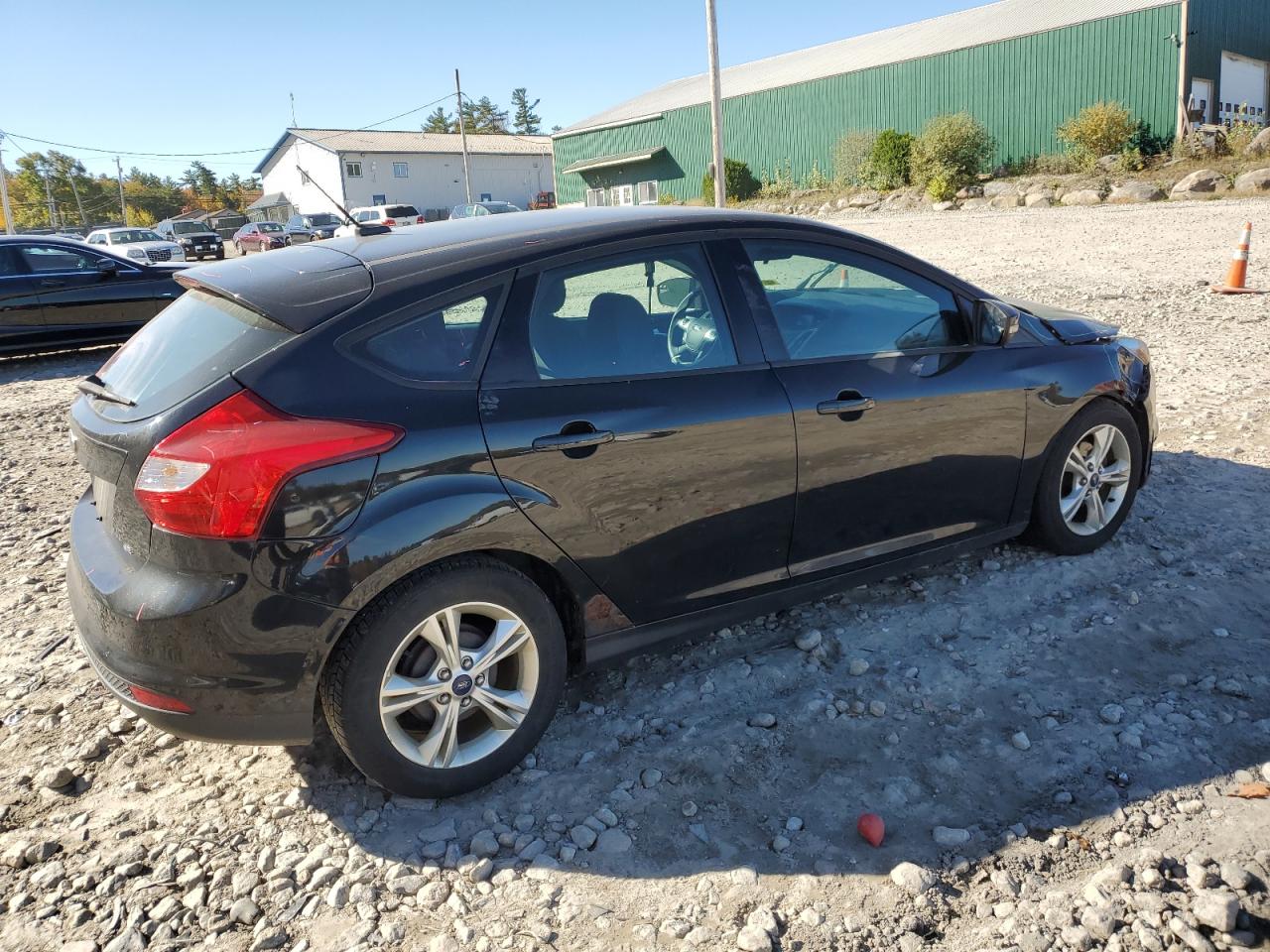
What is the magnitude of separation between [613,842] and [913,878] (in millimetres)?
856

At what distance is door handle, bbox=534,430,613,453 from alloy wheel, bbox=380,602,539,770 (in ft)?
1.71

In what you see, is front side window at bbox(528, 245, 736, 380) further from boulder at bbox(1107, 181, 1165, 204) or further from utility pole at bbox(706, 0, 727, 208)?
boulder at bbox(1107, 181, 1165, 204)

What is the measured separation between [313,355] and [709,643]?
2.01m

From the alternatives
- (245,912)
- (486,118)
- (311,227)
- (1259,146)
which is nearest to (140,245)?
(311,227)

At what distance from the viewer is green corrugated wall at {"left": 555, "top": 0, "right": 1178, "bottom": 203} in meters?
29.0

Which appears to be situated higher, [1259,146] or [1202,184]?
[1259,146]

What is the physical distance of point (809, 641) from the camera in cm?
383

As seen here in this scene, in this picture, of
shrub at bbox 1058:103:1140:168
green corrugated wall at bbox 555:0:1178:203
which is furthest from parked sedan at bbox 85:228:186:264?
shrub at bbox 1058:103:1140:168

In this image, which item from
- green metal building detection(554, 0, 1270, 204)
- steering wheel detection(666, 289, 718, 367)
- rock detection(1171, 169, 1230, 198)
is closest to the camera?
steering wheel detection(666, 289, 718, 367)

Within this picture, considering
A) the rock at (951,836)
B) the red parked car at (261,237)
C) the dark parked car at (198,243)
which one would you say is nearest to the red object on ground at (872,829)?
the rock at (951,836)

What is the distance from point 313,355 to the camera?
2.76 metres

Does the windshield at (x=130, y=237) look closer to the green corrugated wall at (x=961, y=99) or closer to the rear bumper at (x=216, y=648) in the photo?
the green corrugated wall at (x=961, y=99)

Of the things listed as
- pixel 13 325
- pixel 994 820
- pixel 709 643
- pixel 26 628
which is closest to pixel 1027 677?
pixel 994 820

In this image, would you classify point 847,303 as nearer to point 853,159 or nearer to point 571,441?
point 571,441
